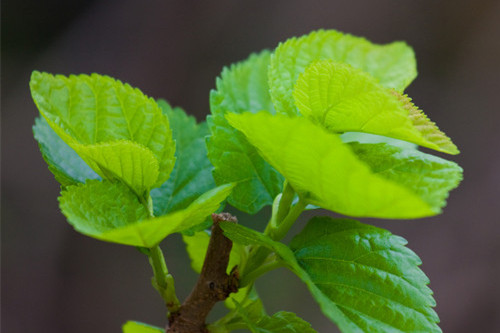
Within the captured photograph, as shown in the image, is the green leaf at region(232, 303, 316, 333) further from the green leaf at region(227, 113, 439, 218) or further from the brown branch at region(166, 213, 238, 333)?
the green leaf at region(227, 113, 439, 218)

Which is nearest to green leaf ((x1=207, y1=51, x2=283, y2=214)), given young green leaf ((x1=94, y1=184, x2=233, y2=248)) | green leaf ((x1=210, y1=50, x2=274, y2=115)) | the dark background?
green leaf ((x1=210, y1=50, x2=274, y2=115))

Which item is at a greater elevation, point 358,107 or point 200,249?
point 358,107

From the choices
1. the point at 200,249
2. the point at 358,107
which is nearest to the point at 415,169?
the point at 358,107

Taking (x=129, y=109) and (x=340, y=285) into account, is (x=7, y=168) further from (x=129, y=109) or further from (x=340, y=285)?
(x=340, y=285)

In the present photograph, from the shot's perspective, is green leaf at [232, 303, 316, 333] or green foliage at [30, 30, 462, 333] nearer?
green foliage at [30, 30, 462, 333]

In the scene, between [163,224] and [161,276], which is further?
[161,276]

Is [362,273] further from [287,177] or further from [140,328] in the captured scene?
[140,328]

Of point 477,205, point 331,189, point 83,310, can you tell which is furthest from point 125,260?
point 331,189
